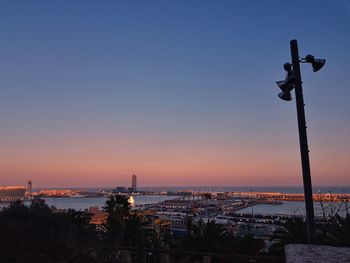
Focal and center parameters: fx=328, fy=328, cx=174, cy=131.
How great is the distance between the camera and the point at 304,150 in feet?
14.6

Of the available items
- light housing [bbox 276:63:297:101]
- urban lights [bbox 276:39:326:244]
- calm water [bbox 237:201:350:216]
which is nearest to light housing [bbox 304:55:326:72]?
urban lights [bbox 276:39:326:244]

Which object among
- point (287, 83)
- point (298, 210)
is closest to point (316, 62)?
point (287, 83)

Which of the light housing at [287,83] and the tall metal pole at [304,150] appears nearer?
the tall metal pole at [304,150]

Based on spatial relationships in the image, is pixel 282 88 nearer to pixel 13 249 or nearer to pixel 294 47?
pixel 294 47

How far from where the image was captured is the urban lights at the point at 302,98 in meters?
4.25

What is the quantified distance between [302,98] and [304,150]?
76cm

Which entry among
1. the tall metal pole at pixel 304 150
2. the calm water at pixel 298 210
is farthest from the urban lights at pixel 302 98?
the calm water at pixel 298 210

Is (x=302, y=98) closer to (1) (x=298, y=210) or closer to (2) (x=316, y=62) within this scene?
(2) (x=316, y=62)

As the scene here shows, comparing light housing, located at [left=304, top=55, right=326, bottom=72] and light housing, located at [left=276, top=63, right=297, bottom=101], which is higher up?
light housing, located at [left=304, top=55, right=326, bottom=72]

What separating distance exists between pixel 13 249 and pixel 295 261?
17.1 feet

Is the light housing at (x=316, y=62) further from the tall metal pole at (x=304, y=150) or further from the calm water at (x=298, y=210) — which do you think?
the calm water at (x=298, y=210)

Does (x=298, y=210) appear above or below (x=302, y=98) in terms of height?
below

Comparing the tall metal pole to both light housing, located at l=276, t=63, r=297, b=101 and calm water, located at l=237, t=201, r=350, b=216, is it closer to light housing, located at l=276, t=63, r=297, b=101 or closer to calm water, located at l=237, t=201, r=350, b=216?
light housing, located at l=276, t=63, r=297, b=101

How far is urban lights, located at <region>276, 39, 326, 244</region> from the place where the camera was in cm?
425
